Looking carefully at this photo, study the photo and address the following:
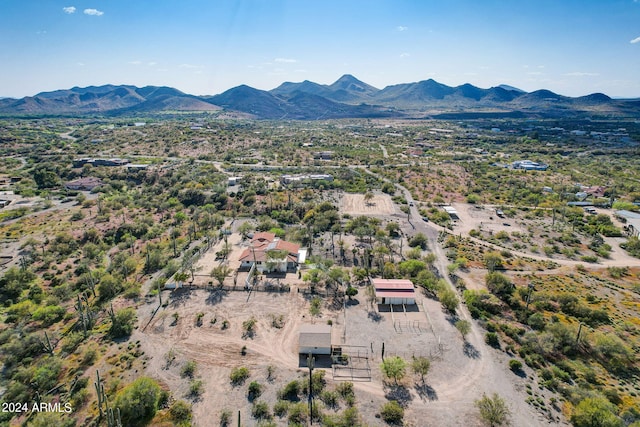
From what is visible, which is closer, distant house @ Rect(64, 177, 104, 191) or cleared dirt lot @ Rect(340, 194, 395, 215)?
cleared dirt lot @ Rect(340, 194, 395, 215)

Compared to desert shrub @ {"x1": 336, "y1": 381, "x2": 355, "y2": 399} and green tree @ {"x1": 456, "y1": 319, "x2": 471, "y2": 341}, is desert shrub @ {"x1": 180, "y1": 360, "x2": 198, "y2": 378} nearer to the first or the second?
desert shrub @ {"x1": 336, "y1": 381, "x2": 355, "y2": 399}

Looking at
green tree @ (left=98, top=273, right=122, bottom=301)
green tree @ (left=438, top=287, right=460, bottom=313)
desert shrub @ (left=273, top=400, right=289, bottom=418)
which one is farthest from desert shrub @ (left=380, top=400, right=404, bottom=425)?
green tree @ (left=98, top=273, right=122, bottom=301)

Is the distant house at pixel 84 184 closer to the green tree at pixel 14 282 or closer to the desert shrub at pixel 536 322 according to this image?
the green tree at pixel 14 282

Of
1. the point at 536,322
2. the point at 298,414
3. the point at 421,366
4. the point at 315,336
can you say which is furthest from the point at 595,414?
the point at 315,336

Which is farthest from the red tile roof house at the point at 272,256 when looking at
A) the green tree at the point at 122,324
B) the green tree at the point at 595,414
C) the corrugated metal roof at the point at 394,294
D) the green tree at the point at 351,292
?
the green tree at the point at 595,414

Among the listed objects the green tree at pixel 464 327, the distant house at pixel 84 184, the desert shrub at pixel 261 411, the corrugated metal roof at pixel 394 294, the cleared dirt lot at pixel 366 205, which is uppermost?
the distant house at pixel 84 184

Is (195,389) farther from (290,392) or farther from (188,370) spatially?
(290,392)

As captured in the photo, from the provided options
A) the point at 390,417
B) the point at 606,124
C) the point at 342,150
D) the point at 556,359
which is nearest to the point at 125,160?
the point at 342,150
